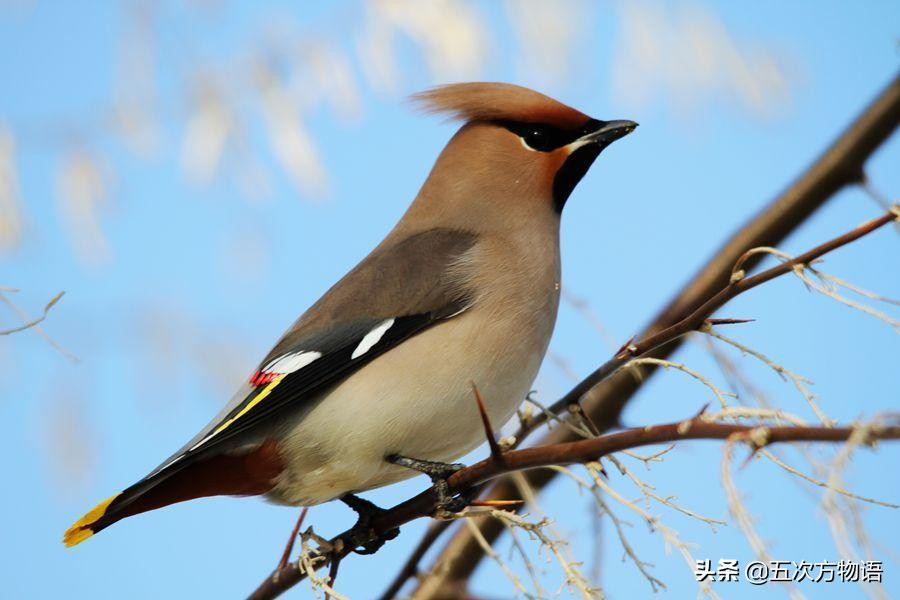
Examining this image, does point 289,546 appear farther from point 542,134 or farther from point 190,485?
point 542,134

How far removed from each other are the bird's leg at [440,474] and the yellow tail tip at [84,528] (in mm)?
745

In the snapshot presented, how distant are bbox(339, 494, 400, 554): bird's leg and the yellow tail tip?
0.64 m

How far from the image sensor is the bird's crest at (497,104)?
3.65 meters

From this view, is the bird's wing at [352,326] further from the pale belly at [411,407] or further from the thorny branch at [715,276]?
the thorny branch at [715,276]

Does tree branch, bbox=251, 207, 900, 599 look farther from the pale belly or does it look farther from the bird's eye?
the bird's eye

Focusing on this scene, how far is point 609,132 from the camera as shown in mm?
3594

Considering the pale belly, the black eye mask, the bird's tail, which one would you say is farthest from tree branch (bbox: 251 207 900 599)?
the black eye mask

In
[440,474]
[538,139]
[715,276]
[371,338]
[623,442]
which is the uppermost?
[538,139]

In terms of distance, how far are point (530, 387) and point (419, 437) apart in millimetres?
361

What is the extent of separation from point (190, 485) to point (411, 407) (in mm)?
618

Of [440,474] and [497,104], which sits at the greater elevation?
[497,104]

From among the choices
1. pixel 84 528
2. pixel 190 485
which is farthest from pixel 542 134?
pixel 84 528

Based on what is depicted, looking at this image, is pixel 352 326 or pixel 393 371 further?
pixel 352 326

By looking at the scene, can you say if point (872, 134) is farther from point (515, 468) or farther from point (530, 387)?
point (515, 468)
